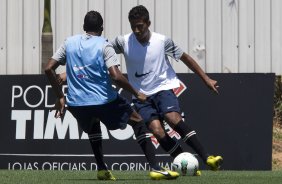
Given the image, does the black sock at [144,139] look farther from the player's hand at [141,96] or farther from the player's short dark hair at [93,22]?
A: the player's short dark hair at [93,22]

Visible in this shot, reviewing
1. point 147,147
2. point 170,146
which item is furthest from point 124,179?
point 170,146

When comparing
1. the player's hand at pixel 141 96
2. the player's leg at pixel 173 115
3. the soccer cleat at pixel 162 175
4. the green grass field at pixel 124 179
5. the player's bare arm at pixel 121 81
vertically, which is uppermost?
the player's bare arm at pixel 121 81

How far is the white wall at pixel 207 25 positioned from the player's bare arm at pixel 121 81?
884cm

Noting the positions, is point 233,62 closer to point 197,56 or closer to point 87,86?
point 197,56

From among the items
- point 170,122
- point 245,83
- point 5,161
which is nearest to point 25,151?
point 5,161

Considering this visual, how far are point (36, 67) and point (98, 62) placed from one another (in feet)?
29.7

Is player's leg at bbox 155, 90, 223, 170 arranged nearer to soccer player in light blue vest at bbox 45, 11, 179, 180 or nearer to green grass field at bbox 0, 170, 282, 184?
green grass field at bbox 0, 170, 282, 184

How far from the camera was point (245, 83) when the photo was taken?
16859 mm

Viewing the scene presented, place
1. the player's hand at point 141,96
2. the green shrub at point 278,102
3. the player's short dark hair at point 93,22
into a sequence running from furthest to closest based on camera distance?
the green shrub at point 278,102
the player's short dark hair at point 93,22
the player's hand at point 141,96

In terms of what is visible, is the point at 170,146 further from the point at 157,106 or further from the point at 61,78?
the point at 61,78

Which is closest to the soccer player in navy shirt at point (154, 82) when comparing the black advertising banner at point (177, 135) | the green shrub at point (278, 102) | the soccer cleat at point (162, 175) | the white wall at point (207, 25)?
the soccer cleat at point (162, 175)

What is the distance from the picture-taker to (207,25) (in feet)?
68.7

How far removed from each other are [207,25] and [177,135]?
15.6 ft

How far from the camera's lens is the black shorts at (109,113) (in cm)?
1231
